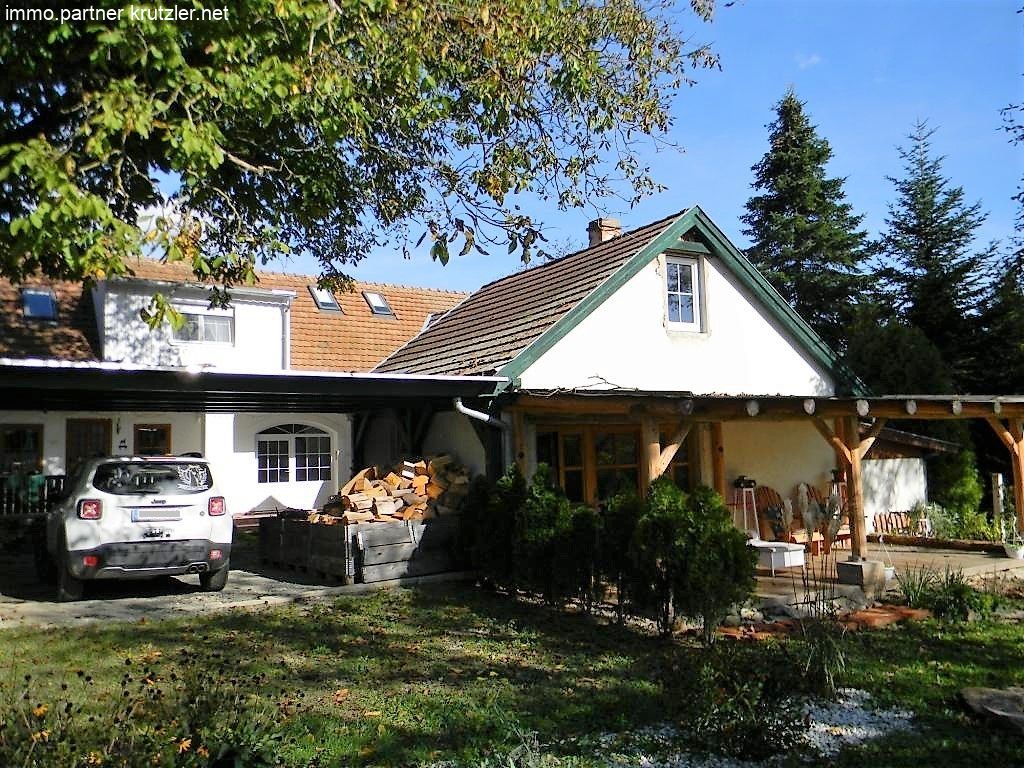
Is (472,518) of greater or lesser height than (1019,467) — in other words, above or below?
below

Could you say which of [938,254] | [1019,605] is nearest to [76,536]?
[1019,605]

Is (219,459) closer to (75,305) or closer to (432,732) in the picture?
(75,305)

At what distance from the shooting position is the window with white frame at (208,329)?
20.5 meters

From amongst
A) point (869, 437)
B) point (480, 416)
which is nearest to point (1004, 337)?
point (869, 437)

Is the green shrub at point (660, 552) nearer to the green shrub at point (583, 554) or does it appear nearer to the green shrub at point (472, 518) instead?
the green shrub at point (583, 554)

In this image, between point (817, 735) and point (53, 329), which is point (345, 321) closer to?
point (53, 329)

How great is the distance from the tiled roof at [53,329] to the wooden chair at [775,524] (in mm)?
14798

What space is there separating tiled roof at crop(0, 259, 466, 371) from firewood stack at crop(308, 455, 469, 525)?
7380 mm

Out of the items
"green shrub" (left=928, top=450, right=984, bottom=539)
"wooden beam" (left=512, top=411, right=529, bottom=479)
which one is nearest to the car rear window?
"wooden beam" (left=512, top=411, right=529, bottom=479)

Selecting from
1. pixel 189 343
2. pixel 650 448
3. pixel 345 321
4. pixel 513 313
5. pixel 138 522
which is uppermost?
pixel 345 321

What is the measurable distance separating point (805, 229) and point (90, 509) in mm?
27586

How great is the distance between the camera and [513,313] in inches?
605

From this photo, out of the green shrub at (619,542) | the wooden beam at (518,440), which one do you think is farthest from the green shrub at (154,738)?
the wooden beam at (518,440)

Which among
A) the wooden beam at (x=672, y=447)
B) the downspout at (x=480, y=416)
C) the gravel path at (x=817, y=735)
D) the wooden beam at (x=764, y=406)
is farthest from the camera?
the downspout at (x=480, y=416)
